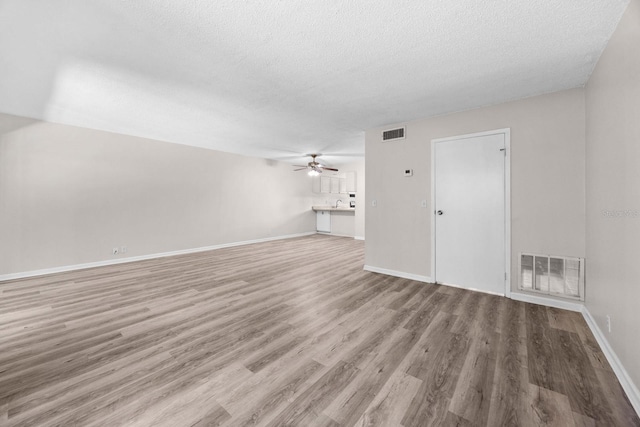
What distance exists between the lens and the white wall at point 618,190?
4.97 ft

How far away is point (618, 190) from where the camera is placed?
177cm

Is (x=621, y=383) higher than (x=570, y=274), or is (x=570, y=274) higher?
(x=570, y=274)

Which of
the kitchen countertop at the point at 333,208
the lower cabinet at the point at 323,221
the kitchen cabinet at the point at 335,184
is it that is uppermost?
the kitchen cabinet at the point at 335,184

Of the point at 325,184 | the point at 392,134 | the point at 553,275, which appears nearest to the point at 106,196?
the point at 392,134

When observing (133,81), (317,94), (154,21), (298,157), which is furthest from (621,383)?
(298,157)

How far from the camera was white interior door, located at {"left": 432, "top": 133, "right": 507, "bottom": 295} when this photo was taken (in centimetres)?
319

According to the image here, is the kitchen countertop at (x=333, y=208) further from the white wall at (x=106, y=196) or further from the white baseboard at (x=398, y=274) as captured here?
the white baseboard at (x=398, y=274)

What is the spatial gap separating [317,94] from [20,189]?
493 centimetres

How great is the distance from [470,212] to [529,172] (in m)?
0.79

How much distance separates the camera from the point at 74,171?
4.41 m

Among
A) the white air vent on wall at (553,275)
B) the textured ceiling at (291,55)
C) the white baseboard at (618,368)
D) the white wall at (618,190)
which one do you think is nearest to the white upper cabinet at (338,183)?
the textured ceiling at (291,55)

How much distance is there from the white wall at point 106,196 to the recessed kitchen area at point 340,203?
9.13 feet

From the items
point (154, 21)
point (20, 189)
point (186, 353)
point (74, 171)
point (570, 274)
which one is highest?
point (154, 21)

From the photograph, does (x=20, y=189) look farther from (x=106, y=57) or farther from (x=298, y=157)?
(x=298, y=157)
